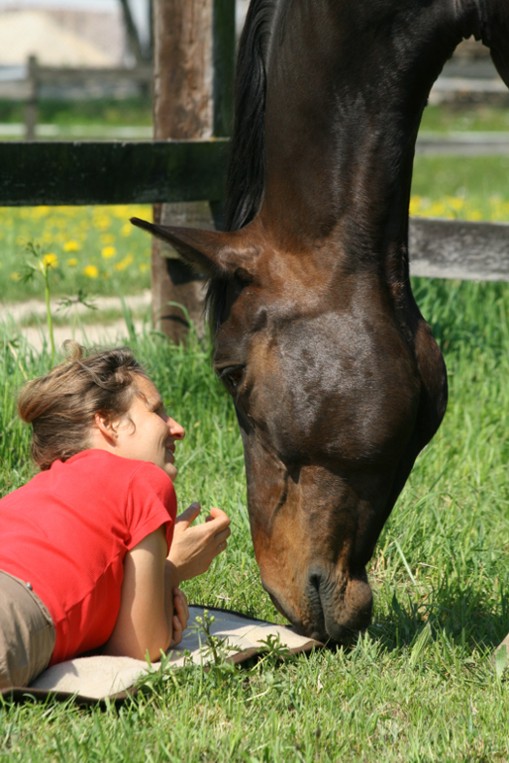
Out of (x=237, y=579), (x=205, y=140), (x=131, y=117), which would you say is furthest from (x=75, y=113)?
(x=237, y=579)

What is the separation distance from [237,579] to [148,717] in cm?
89

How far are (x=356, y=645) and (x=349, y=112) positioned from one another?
124 centimetres

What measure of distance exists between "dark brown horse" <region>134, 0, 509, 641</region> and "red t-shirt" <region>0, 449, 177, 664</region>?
0.89 feet

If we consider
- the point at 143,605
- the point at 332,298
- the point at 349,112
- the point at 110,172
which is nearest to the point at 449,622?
the point at 143,605

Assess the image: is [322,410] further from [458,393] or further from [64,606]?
[458,393]

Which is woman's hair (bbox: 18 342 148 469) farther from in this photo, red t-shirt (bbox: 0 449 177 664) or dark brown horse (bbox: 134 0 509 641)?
dark brown horse (bbox: 134 0 509 641)

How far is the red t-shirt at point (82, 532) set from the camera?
2.46m

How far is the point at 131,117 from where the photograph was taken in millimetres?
26688

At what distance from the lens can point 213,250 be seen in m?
2.57

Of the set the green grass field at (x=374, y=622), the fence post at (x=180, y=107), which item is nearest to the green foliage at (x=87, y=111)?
the fence post at (x=180, y=107)

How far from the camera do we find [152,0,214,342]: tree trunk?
465cm

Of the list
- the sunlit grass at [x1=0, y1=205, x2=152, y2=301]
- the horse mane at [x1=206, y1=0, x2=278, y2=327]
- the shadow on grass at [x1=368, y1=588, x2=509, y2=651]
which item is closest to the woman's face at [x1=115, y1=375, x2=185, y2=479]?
the horse mane at [x1=206, y1=0, x2=278, y2=327]

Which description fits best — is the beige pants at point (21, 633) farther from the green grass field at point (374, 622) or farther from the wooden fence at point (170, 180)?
the wooden fence at point (170, 180)

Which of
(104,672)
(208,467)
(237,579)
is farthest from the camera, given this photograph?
(208,467)
